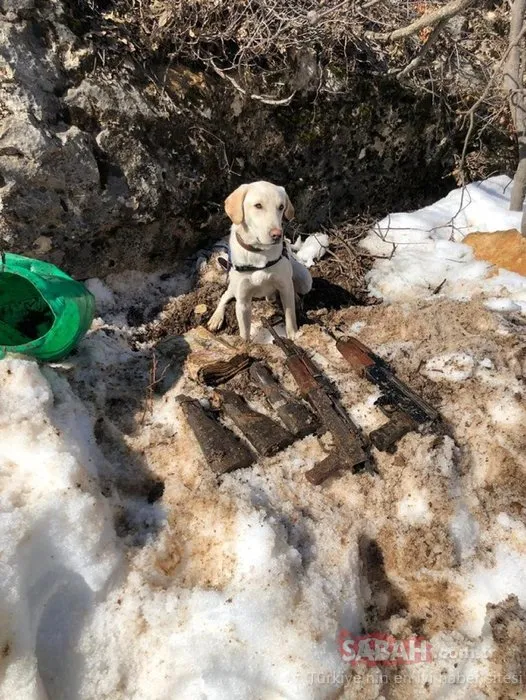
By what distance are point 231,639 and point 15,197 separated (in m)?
3.04

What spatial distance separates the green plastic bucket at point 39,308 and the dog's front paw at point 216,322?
971mm

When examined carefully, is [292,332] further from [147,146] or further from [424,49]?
[424,49]

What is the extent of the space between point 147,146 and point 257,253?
1.39 m

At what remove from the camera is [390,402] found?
2.82 metres

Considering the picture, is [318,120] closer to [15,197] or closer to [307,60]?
[307,60]

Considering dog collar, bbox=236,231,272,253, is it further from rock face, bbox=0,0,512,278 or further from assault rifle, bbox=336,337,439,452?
rock face, bbox=0,0,512,278

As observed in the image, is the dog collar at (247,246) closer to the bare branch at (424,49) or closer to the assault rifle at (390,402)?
the assault rifle at (390,402)

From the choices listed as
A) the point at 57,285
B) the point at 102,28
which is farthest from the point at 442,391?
the point at 102,28

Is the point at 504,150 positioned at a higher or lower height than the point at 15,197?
lower

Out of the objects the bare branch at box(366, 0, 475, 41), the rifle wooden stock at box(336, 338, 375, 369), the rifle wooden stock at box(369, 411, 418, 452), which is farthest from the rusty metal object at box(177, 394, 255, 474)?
the bare branch at box(366, 0, 475, 41)

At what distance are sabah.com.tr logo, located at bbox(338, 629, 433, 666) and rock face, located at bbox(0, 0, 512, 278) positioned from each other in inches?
124

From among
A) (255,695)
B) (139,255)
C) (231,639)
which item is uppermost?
(139,255)

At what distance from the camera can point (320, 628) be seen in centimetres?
195

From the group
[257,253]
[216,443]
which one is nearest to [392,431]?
[216,443]
